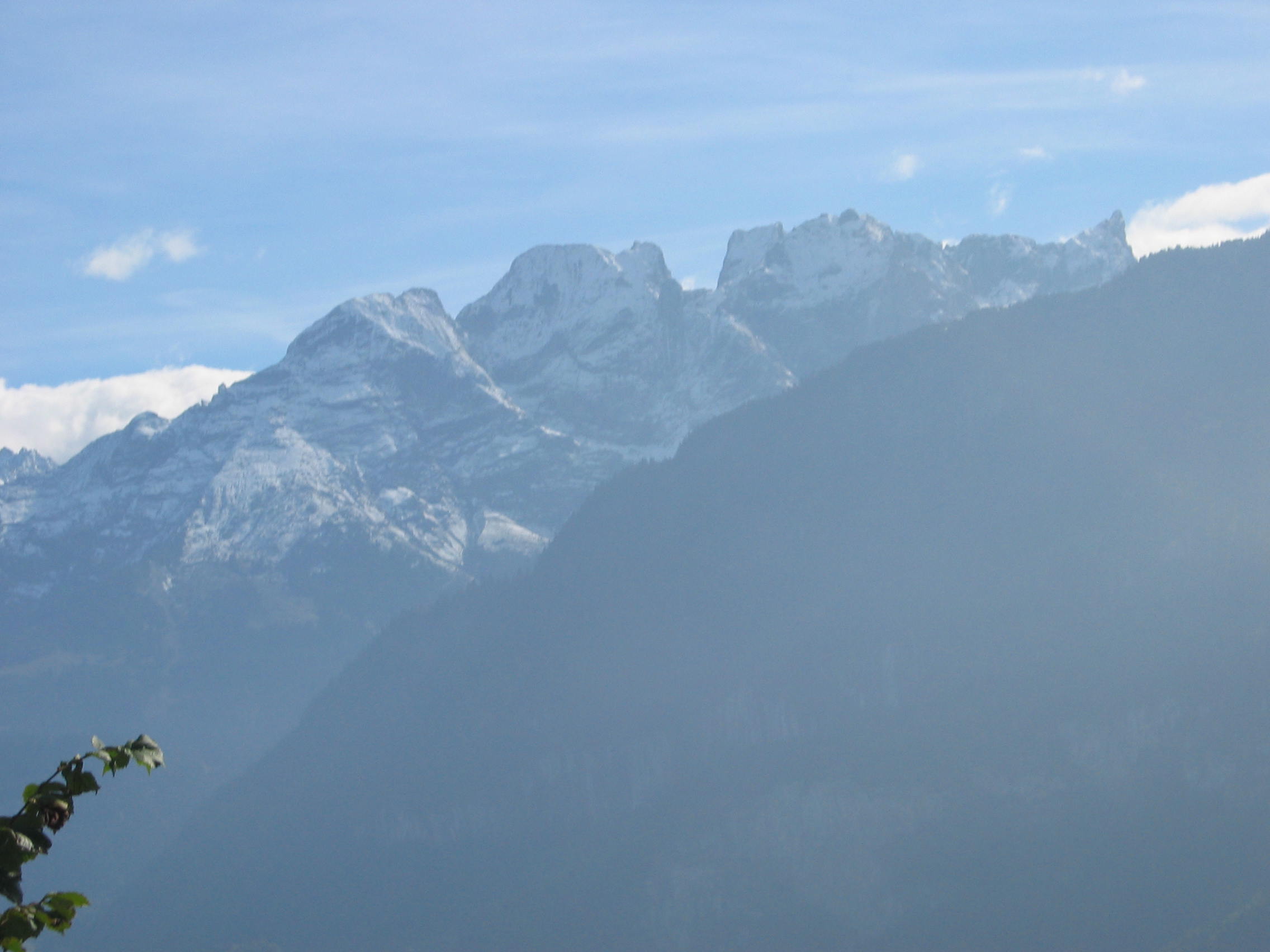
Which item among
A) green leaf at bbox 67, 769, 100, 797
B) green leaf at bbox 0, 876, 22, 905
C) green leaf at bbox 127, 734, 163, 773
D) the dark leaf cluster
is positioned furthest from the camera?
green leaf at bbox 67, 769, 100, 797

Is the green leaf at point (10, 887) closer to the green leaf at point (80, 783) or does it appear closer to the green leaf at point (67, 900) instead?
the green leaf at point (67, 900)

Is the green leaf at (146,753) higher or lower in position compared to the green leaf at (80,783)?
higher

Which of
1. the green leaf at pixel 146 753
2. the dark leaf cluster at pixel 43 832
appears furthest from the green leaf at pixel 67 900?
the green leaf at pixel 146 753

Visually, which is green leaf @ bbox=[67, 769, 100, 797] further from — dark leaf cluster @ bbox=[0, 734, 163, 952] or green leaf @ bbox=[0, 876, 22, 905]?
green leaf @ bbox=[0, 876, 22, 905]

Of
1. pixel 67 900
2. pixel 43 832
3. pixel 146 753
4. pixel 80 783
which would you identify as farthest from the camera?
pixel 80 783

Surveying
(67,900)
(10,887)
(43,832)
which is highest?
(43,832)

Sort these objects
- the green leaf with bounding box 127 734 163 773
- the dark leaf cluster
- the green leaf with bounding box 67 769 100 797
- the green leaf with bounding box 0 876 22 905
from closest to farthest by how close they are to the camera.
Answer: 1. the green leaf with bounding box 0 876 22 905
2. the dark leaf cluster
3. the green leaf with bounding box 127 734 163 773
4. the green leaf with bounding box 67 769 100 797

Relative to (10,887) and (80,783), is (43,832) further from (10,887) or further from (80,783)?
(10,887)

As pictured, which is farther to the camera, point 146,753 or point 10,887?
point 146,753

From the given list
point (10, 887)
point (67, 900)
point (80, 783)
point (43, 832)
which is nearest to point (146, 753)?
point (80, 783)

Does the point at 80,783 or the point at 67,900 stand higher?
the point at 80,783

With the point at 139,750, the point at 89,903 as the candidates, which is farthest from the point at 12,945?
the point at 139,750

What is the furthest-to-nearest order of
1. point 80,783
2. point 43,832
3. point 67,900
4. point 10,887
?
point 80,783 → point 43,832 → point 67,900 → point 10,887

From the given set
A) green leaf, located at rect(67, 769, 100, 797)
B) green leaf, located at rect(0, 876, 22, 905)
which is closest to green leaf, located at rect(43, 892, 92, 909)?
green leaf, located at rect(0, 876, 22, 905)
